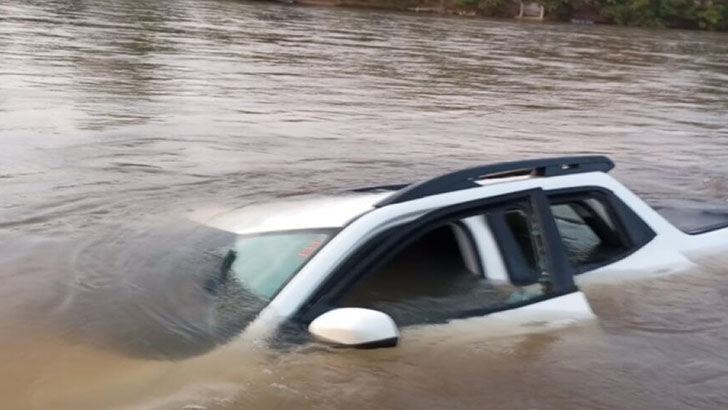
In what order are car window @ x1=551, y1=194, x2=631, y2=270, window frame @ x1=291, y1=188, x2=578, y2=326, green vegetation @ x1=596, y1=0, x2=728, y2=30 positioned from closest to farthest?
window frame @ x1=291, y1=188, x2=578, y2=326
car window @ x1=551, y1=194, x2=631, y2=270
green vegetation @ x1=596, y1=0, x2=728, y2=30

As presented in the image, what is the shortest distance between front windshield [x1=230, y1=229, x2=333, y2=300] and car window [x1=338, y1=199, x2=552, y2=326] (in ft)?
1.00

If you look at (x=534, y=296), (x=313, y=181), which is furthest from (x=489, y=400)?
(x=313, y=181)

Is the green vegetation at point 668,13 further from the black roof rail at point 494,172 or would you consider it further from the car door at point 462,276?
the car door at point 462,276

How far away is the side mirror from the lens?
421 centimetres

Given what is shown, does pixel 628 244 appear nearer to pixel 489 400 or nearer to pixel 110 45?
pixel 489 400

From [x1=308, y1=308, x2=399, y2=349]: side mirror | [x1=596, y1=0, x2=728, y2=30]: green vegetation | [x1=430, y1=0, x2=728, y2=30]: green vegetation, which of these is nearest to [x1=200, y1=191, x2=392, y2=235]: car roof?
[x1=308, y1=308, x2=399, y2=349]: side mirror

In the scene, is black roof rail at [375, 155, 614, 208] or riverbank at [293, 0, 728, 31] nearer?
black roof rail at [375, 155, 614, 208]

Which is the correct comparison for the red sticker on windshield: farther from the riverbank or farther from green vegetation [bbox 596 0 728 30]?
green vegetation [bbox 596 0 728 30]

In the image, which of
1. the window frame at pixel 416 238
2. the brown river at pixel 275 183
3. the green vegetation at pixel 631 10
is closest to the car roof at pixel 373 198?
the window frame at pixel 416 238

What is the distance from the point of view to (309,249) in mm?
4656

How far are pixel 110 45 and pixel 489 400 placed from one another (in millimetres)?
20124

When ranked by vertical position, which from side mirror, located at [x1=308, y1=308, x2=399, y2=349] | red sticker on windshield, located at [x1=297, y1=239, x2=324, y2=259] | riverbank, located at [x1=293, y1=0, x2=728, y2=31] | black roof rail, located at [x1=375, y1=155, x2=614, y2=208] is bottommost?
riverbank, located at [x1=293, y1=0, x2=728, y2=31]

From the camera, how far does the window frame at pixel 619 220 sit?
5.40 meters

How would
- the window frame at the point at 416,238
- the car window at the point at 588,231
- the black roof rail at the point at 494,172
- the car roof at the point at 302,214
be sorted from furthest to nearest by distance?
the car window at the point at 588,231 < the car roof at the point at 302,214 < the black roof rail at the point at 494,172 < the window frame at the point at 416,238
